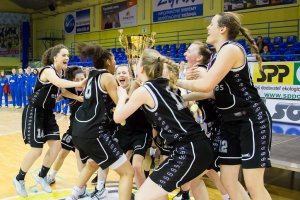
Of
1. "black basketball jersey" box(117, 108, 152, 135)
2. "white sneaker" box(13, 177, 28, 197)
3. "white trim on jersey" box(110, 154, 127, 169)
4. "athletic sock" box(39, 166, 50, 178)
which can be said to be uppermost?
"black basketball jersey" box(117, 108, 152, 135)

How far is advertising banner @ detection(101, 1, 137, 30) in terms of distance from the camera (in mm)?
18844

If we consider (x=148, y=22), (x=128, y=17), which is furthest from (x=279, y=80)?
(x=128, y=17)

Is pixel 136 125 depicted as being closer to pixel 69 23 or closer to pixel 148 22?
pixel 148 22

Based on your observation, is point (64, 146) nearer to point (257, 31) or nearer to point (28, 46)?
point (257, 31)

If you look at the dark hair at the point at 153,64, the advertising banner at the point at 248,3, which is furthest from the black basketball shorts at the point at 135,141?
the advertising banner at the point at 248,3

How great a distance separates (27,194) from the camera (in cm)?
427

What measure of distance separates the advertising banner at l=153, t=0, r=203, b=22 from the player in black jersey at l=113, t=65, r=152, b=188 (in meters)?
12.4

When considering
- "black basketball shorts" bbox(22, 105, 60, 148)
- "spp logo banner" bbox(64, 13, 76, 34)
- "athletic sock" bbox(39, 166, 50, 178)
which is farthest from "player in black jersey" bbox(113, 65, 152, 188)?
"spp logo banner" bbox(64, 13, 76, 34)

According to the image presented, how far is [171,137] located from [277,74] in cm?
514

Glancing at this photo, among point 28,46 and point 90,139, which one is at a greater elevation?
point 28,46

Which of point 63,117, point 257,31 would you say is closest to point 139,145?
point 63,117

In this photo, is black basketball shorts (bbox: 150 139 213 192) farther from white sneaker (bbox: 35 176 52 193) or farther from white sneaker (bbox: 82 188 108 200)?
white sneaker (bbox: 35 176 52 193)

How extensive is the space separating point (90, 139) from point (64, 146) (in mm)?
1537

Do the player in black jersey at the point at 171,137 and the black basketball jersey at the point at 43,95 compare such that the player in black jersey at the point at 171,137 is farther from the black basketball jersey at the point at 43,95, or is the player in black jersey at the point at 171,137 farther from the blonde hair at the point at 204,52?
the black basketball jersey at the point at 43,95
